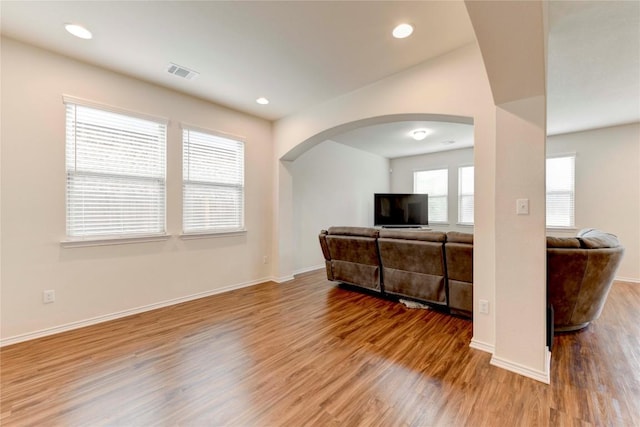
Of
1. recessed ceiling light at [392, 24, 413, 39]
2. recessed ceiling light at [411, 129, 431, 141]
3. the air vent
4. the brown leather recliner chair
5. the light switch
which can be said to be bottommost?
the brown leather recliner chair

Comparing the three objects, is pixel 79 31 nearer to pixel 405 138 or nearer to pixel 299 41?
pixel 299 41

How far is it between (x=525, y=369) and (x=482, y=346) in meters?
0.38

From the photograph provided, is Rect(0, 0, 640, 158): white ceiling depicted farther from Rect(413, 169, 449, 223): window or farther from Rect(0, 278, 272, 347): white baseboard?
Rect(413, 169, 449, 223): window

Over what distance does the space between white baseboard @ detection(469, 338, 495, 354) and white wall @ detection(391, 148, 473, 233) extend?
449cm

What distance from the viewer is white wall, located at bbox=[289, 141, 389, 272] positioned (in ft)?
17.2

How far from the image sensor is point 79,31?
2.34m

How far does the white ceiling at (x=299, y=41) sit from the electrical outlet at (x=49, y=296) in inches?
94.4

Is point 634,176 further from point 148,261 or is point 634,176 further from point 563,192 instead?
point 148,261

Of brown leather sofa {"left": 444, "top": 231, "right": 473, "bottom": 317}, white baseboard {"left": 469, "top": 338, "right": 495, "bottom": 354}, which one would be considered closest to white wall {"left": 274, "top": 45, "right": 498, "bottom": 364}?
white baseboard {"left": 469, "top": 338, "right": 495, "bottom": 354}

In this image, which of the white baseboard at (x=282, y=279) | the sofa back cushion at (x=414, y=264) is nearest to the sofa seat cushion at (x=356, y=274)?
the sofa back cushion at (x=414, y=264)

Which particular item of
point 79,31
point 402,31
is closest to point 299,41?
point 402,31

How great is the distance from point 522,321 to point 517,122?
1.53 metres

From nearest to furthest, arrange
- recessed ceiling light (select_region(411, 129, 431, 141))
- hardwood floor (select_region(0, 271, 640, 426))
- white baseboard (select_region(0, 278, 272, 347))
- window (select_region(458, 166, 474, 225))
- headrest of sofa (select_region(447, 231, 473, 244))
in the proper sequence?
hardwood floor (select_region(0, 271, 640, 426)), white baseboard (select_region(0, 278, 272, 347)), headrest of sofa (select_region(447, 231, 473, 244)), recessed ceiling light (select_region(411, 129, 431, 141)), window (select_region(458, 166, 474, 225))

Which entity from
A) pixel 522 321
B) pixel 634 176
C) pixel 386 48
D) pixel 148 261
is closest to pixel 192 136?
pixel 148 261
